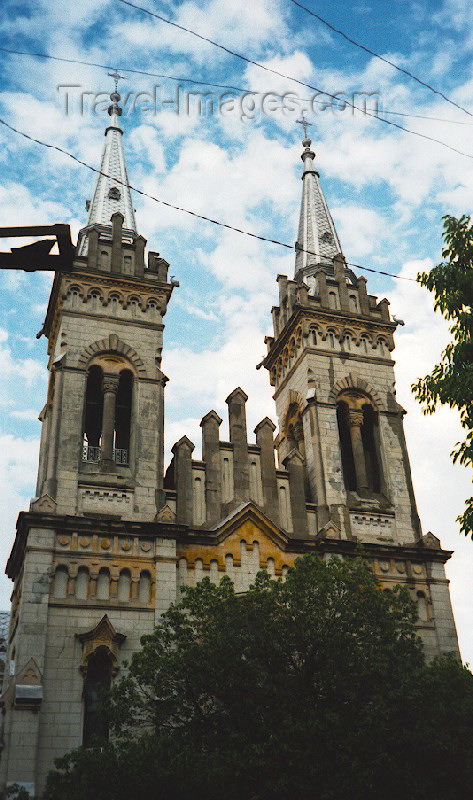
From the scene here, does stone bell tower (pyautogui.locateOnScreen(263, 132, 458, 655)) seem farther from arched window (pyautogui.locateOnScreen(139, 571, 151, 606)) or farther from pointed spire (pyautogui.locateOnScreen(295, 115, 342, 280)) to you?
arched window (pyautogui.locateOnScreen(139, 571, 151, 606))

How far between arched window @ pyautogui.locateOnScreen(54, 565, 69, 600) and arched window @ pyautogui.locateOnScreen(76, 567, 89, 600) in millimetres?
339

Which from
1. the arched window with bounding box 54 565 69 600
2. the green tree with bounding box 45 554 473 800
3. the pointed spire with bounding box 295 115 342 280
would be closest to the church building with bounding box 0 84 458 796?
the arched window with bounding box 54 565 69 600

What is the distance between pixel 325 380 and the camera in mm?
31031

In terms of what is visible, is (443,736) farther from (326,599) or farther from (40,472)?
(40,472)

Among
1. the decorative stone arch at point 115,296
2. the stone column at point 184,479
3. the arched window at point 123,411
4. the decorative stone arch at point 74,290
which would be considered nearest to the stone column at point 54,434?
the arched window at point 123,411

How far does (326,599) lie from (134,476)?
9.03 meters

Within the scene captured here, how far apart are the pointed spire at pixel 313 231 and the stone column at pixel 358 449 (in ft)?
26.2

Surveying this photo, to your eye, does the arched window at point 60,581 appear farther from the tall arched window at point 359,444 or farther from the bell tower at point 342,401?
the tall arched window at point 359,444

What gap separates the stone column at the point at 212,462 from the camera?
26.7 meters

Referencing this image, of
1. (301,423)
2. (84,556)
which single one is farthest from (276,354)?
(84,556)

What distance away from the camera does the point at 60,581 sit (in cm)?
2367

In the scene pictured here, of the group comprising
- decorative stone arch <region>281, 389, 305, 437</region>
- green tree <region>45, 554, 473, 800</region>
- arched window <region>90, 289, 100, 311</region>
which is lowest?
green tree <region>45, 554, 473, 800</region>

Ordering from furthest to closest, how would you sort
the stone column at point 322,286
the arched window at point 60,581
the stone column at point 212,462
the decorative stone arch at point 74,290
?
the stone column at point 322,286 → the decorative stone arch at point 74,290 → the stone column at point 212,462 → the arched window at point 60,581

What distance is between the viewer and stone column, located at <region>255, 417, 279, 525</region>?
27422mm
